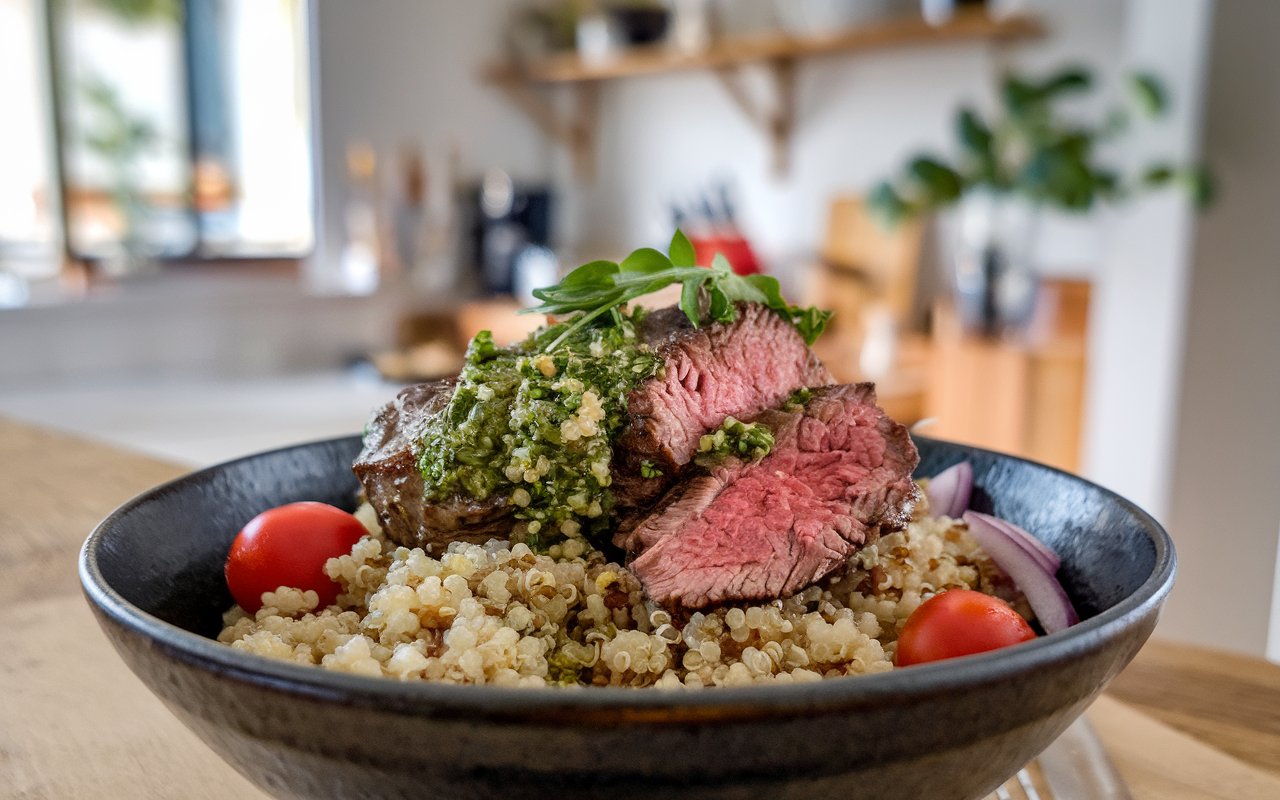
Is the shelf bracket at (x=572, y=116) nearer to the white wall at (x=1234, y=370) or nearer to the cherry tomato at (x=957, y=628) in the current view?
the white wall at (x=1234, y=370)

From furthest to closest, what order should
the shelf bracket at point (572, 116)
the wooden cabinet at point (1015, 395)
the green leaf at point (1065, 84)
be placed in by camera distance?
the shelf bracket at point (572, 116), the wooden cabinet at point (1015, 395), the green leaf at point (1065, 84)

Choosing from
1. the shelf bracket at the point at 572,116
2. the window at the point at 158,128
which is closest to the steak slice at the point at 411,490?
the window at the point at 158,128

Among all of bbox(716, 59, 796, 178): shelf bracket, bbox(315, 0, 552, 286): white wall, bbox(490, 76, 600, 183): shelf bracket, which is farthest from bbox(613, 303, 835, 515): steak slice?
bbox(490, 76, 600, 183): shelf bracket

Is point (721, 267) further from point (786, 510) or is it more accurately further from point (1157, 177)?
point (1157, 177)

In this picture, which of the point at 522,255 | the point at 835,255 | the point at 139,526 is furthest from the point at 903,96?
the point at 139,526

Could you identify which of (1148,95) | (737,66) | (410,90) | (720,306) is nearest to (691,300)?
(720,306)
